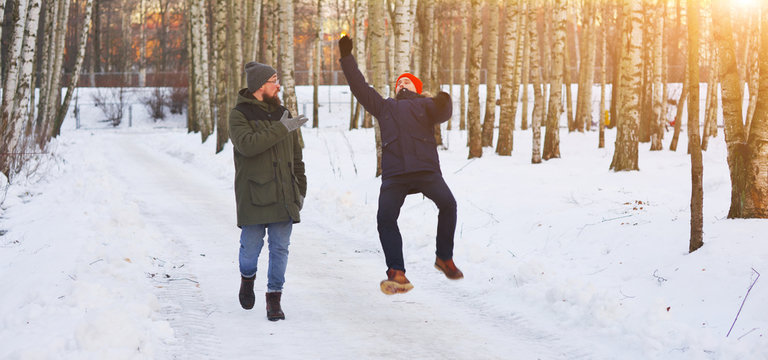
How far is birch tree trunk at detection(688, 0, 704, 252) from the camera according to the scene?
21.7ft

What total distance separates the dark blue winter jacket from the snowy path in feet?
4.19

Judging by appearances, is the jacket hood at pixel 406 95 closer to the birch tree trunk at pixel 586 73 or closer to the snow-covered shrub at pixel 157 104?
the birch tree trunk at pixel 586 73

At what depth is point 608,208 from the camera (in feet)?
31.3

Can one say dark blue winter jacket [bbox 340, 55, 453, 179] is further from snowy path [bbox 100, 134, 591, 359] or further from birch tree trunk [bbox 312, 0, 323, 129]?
birch tree trunk [bbox 312, 0, 323, 129]

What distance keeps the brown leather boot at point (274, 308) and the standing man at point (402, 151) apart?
36.2 inches

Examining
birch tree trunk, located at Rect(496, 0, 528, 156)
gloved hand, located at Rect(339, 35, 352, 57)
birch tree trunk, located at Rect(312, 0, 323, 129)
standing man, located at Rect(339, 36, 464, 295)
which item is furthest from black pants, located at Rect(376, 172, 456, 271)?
birch tree trunk, located at Rect(312, 0, 323, 129)

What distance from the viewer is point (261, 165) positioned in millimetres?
5734

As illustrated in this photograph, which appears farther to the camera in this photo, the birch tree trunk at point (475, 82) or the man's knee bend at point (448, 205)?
the birch tree trunk at point (475, 82)

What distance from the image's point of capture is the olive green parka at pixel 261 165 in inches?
221

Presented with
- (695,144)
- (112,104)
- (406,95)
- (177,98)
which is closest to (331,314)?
(406,95)

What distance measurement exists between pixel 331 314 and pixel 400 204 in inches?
43.5

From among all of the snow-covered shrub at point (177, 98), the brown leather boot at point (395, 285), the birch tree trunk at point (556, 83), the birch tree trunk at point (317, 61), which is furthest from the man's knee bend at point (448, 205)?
the snow-covered shrub at point (177, 98)

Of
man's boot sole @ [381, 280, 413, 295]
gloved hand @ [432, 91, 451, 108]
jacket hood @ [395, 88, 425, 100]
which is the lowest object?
man's boot sole @ [381, 280, 413, 295]

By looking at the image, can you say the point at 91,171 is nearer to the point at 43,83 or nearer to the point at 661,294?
the point at 43,83
